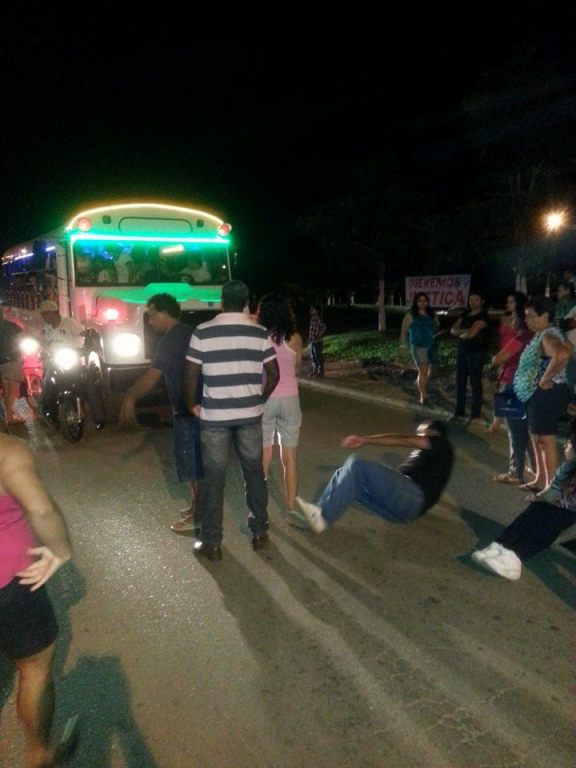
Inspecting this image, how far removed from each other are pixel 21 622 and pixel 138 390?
2.72 meters

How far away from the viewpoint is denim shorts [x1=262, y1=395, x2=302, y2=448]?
4.98 m

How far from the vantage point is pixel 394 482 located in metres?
4.34

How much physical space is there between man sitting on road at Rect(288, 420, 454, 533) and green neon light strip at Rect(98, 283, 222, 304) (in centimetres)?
464

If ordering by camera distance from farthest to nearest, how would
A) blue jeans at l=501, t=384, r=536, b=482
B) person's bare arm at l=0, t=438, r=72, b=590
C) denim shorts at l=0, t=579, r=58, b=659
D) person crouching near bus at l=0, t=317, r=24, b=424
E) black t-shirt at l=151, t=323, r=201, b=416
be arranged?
person crouching near bus at l=0, t=317, r=24, b=424
blue jeans at l=501, t=384, r=536, b=482
black t-shirt at l=151, t=323, r=201, b=416
denim shorts at l=0, t=579, r=58, b=659
person's bare arm at l=0, t=438, r=72, b=590

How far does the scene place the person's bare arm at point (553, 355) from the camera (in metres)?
5.25

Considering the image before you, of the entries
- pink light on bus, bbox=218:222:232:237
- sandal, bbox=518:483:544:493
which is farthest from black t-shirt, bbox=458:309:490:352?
pink light on bus, bbox=218:222:232:237

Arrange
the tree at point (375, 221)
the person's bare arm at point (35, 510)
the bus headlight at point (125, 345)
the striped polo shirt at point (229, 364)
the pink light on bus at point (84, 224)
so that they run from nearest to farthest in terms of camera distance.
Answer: the person's bare arm at point (35, 510), the striped polo shirt at point (229, 364), the bus headlight at point (125, 345), the pink light on bus at point (84, 224), the tree at point (375, 221)

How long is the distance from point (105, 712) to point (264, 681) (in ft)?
2.50

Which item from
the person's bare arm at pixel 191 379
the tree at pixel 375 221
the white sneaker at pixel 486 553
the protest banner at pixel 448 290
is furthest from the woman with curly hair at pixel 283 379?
the tree at pixel 375 221

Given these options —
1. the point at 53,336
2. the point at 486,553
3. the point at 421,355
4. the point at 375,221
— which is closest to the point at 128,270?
the point at 53,336

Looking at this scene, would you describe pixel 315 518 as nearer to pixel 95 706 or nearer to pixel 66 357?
pixel 95 706

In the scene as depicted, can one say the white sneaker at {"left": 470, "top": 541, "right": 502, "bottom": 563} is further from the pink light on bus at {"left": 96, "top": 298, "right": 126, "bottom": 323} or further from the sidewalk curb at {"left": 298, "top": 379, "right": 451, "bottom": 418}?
the pink light on bus at {"left": 96, "top": 298, "right": 126, "bottom": 323}

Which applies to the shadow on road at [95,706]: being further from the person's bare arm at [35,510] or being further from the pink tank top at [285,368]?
the pink tank top at [285,368]

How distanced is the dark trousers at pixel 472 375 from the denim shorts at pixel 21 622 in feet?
22.5
